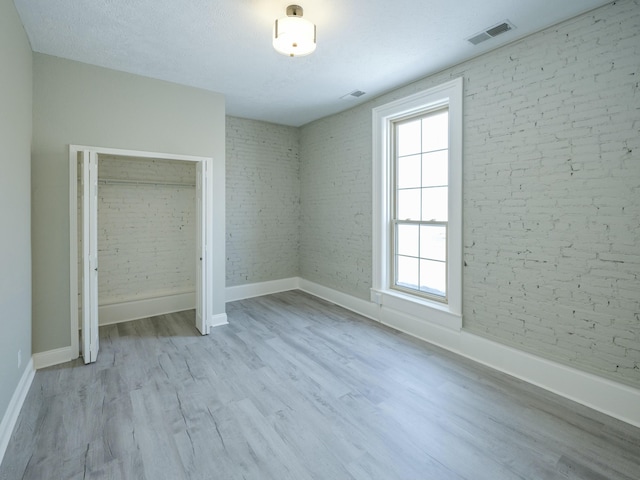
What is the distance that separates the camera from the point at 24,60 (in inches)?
107

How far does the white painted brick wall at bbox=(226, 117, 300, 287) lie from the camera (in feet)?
17.5

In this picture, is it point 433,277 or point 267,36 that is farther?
point 433,277

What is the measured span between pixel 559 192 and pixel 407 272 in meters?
1.87

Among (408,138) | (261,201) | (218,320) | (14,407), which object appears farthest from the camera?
(261,201)

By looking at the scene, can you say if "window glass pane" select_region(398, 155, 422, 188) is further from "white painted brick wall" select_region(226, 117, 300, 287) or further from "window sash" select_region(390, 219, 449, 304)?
"white painted brick wall" select_region(226, 117, 300, 287)

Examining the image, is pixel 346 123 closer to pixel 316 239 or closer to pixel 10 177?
pixel 316 239

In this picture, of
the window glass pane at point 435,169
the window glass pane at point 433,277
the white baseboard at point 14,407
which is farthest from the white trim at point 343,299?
the white baseboard at point 14,407

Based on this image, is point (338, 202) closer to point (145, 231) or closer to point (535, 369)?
point (145, 231)

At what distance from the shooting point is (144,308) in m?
4.40

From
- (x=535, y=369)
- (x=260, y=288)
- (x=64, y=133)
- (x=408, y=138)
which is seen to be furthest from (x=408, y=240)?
(x=64, y=133)

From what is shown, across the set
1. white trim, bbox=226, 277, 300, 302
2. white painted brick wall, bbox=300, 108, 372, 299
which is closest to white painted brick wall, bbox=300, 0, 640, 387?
white painted brick wall, bbox=300, 108, 372, 299

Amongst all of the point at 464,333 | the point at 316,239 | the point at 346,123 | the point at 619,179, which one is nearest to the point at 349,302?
the point at 316,239

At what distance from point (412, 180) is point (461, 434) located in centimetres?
273

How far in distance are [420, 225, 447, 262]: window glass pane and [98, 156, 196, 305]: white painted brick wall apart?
130 inches
